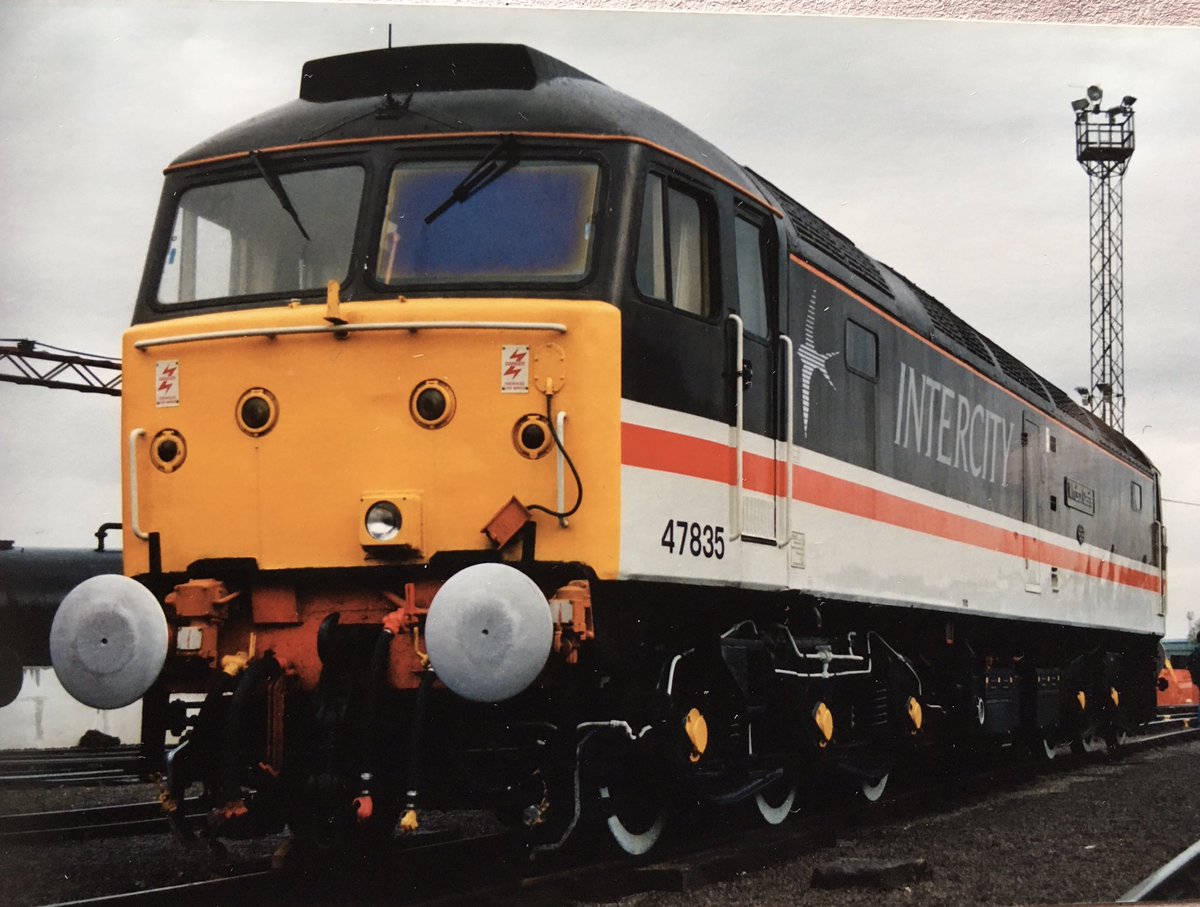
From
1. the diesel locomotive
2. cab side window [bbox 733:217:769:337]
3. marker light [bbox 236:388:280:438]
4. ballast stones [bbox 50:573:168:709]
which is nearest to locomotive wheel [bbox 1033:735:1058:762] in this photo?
the diesel locomotive

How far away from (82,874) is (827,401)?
413 cm

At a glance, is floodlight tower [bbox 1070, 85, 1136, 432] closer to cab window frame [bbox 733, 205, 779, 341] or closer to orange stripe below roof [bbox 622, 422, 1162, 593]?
orange stripe below roof [bbox 622, 422, 1162, 593]

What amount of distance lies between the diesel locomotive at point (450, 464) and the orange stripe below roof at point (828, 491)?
3 cm

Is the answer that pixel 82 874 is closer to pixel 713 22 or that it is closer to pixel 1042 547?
pixel 713 22

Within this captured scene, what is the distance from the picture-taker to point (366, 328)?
18.5 ft

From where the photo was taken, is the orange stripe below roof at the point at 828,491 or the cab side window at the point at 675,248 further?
the cab side window at the point at 675,248

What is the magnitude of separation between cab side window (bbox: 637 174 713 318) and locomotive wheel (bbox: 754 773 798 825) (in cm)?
272

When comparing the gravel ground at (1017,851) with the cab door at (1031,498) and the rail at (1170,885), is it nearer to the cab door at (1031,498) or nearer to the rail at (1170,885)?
the rail at (1170,885)

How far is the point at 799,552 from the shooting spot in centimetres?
700

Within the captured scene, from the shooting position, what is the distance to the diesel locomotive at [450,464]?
5.49 m

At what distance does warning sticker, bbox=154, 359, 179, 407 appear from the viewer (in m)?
5.95

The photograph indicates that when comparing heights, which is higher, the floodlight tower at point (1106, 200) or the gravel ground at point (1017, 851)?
the floodlight tower at point (1106, 200)

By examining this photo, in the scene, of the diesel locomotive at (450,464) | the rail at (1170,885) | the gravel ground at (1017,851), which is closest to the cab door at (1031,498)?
the gravel ground at (1017,851)

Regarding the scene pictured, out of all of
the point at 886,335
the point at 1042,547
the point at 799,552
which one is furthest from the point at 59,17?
the point at 1042,547
